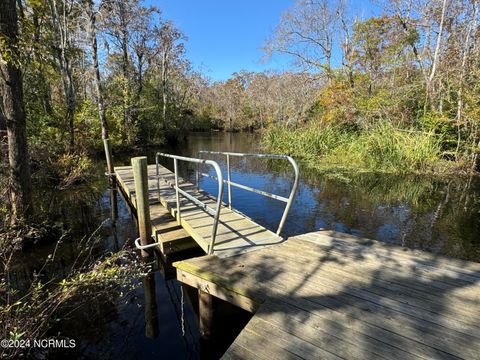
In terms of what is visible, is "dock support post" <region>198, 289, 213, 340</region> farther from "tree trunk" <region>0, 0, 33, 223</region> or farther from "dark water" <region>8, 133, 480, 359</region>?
"tree trunk" <region>0, 0, 33, 223</region>

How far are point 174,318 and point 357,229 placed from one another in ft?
13.9

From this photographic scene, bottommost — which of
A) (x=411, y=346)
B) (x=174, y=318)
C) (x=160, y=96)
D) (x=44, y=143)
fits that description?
(x=174, y=318)

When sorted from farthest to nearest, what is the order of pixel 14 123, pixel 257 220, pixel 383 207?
Result: pixel 383 207
pixel 257 220
pixel 14 123

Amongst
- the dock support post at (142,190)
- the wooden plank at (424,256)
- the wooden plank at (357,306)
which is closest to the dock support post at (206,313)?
the wooden plank at (357,306)

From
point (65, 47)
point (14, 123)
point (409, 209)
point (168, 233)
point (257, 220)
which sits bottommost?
point (257, 220)

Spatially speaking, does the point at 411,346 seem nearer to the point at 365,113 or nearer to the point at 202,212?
the point at 202,212

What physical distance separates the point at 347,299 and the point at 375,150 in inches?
407

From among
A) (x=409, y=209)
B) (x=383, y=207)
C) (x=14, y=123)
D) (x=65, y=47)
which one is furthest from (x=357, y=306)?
(x=65, y=47)

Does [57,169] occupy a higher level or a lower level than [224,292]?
higher

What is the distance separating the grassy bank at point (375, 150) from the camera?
10.5 metres

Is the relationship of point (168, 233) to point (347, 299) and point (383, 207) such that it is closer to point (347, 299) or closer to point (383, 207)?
point (347, 299)

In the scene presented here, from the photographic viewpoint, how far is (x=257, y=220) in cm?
661

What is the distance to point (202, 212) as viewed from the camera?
203 inches

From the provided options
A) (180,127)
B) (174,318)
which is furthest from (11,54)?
(180,127)
